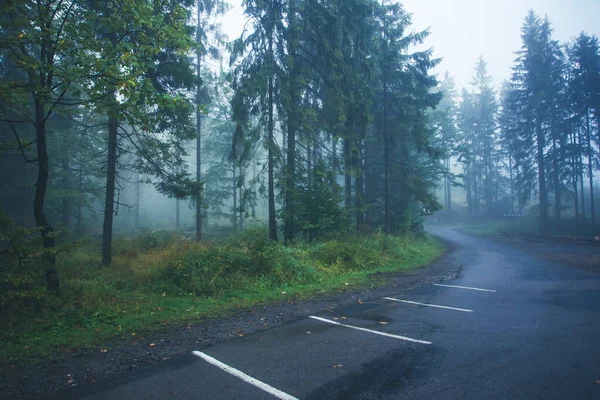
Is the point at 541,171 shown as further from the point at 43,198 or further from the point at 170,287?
the point at 43,198

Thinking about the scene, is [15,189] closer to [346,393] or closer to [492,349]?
[346,393]

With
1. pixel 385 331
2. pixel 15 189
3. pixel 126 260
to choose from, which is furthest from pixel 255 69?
pixel 15 189

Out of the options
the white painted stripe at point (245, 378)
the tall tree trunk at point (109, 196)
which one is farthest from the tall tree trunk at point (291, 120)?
the white painted stripe at point (245, 378)

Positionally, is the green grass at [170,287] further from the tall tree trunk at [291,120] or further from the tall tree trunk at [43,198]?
the tall tree trunk at [291,120]

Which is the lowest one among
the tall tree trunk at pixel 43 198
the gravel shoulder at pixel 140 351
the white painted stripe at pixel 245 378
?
the gravel shoulder at pixel 140 351

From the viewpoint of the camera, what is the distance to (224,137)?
3438cm

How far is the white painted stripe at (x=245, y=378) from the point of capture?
411 cm

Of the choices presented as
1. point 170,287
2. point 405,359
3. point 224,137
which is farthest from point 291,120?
point 224,137

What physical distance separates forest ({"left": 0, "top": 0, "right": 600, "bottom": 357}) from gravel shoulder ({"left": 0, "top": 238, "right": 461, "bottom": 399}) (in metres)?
0.61

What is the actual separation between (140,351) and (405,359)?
4.35 m

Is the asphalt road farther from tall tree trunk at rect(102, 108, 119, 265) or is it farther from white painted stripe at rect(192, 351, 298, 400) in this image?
tall tree trunk at rect(102, 108, 119, 265)

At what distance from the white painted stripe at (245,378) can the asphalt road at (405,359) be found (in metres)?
0.02

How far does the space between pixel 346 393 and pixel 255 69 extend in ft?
46.5

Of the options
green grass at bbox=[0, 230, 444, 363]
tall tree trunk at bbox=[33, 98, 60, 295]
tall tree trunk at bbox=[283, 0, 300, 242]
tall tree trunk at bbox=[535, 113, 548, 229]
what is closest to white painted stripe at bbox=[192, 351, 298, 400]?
green grass at bbox=[0, 230, 444, 363]
